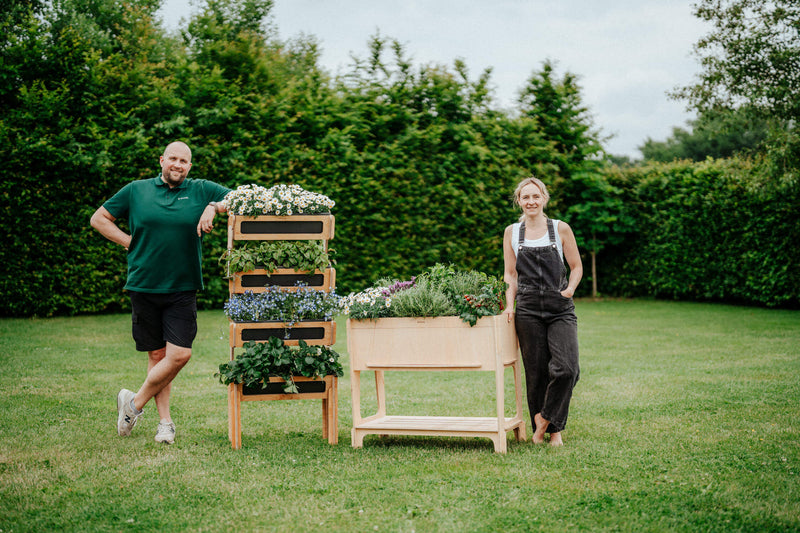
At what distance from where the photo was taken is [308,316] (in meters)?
5.36

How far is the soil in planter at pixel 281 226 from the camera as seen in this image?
5.21 meters

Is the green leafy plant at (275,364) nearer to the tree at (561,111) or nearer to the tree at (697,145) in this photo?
the tree at (561,111)

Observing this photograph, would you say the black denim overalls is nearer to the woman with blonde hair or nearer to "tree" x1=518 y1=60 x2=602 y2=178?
the woman with blonde hair

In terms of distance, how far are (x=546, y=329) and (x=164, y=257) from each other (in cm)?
272

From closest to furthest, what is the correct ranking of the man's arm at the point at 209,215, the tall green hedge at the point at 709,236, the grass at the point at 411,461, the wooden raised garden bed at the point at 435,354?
the grass at the point at 411,461, the wooden raised garden bed at the point at 435,354, the man's arm at the point at 209,215, the tall green hedge at the point at 709,236

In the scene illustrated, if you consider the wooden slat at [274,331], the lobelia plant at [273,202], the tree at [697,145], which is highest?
the tree at [697,145]

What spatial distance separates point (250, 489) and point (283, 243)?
193 centimetres

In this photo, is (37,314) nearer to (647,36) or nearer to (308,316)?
(308,316)

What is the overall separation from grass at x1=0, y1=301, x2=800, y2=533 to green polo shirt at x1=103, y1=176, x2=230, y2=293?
3.74 ft

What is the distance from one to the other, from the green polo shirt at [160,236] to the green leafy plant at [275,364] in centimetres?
64

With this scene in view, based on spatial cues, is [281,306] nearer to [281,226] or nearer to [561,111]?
[281,226]

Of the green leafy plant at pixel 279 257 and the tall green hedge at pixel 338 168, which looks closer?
the green leafy plant at pixel 279 257

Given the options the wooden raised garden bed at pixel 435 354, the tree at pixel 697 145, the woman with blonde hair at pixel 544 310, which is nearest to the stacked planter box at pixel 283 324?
the wooden raised garden bed at pixel 435 354

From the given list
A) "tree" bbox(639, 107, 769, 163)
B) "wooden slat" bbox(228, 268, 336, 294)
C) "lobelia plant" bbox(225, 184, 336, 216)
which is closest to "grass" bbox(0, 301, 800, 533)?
"wooden slat" bbox(228, 268, 336, 294)
